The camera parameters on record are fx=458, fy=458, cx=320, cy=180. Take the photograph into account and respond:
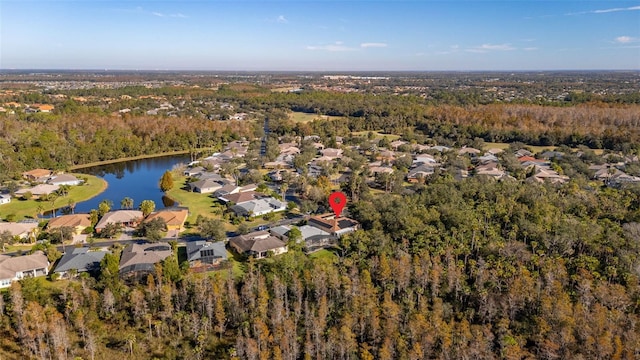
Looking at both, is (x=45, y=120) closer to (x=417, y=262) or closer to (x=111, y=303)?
(x=111, y=303)

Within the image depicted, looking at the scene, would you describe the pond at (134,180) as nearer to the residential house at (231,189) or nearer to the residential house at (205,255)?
the residential house at (231,189)

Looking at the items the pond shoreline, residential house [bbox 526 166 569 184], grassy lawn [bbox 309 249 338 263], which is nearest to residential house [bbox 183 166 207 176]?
the pond shoreline

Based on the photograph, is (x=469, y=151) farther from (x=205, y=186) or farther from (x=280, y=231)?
(x=280, y=231)

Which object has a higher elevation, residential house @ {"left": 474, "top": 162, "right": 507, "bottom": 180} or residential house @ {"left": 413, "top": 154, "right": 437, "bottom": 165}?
residential house @ {"left": 474, "top": 162, "right": 507, "bottom": 180}

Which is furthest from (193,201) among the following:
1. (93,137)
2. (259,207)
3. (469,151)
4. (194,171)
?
(469,151)

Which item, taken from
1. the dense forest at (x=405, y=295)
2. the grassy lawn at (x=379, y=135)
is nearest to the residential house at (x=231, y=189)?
the dense forest at (x=405, y=295)

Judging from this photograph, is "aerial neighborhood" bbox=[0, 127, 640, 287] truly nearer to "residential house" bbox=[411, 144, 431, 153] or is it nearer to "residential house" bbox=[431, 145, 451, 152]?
"residential house" bbox=[411, 144, 431, 153]

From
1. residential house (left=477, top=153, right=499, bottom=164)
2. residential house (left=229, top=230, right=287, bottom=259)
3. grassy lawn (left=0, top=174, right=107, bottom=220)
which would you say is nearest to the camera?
residential house (left=229, top=230, right=287, bottom=259)
